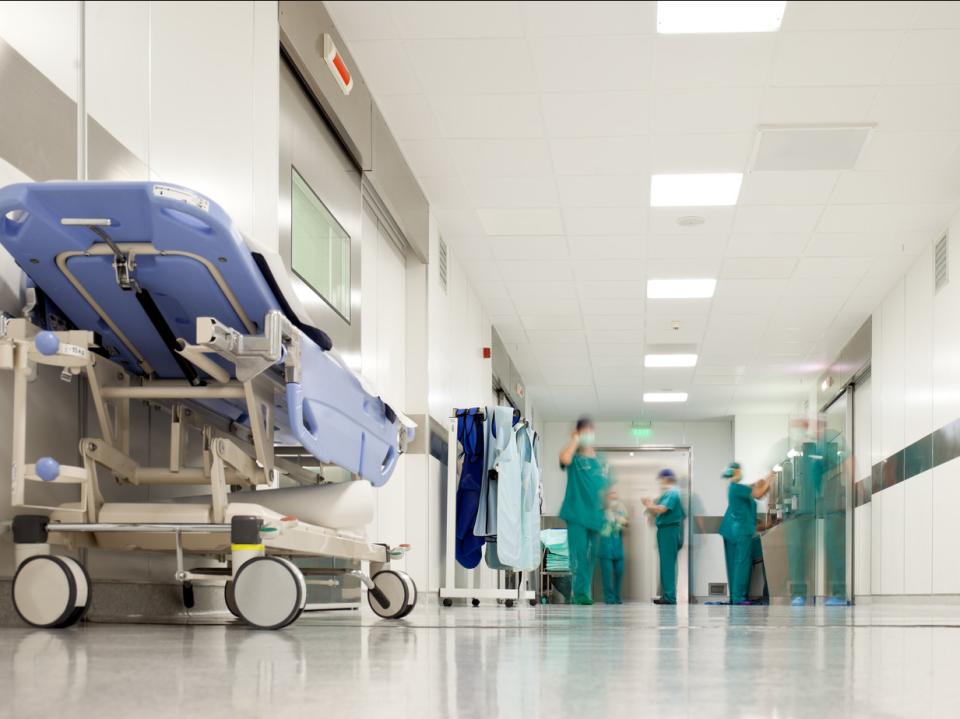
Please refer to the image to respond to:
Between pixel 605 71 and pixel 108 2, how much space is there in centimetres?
295

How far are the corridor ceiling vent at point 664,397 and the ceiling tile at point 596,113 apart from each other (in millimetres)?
8427

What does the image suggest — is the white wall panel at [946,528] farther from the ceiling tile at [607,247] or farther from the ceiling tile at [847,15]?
the ceiling tile at [847,15]

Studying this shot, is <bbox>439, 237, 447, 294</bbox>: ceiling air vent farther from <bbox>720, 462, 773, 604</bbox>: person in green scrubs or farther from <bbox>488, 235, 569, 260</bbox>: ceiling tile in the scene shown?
<bbox>720, 462, 773, 604</bbox>: person in green scrubs

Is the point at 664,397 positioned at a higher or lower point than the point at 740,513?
higher

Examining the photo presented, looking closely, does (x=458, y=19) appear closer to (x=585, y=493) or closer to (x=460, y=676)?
(x=460, y=676)

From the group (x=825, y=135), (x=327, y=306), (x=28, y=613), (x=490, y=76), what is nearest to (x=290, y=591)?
(x=28, y=613)

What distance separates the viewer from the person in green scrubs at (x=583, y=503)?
7102 millimetres

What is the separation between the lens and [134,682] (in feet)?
4.03

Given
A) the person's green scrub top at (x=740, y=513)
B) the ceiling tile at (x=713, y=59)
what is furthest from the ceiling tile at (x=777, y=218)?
the person's green scrub top at (x=740, y=513)

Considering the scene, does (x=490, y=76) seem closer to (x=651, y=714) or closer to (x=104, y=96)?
(x=104, y=96)

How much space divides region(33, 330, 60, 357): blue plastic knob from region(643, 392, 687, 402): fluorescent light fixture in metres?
11.8

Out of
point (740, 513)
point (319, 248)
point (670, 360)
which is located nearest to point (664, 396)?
point (670, 360)

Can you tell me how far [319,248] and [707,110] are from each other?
1913 mm

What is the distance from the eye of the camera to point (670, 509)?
10.2 metres
